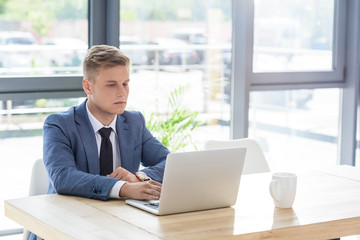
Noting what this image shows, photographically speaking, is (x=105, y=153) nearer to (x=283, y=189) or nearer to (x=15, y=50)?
(x=283, y=189)

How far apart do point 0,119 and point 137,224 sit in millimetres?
1911

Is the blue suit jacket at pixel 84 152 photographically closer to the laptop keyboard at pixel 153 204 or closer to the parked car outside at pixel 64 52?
the laptop keyboard at pixel 153 204

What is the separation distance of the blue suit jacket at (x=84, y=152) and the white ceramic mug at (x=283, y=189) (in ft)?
1.86

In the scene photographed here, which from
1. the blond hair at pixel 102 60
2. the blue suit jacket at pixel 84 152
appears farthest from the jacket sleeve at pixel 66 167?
the blond hair at pixel 102 60

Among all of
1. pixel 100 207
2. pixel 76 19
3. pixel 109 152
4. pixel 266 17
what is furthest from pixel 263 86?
pixel 100 207

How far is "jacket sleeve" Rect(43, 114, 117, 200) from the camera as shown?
226 cm

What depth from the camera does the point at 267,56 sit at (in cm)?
449

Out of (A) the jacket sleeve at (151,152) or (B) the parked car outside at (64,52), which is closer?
(A) the jacket sleeve at (151,152)

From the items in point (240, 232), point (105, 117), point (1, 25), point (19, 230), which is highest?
point (1, 25)

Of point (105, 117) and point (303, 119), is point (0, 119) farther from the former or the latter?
point (303, 119)

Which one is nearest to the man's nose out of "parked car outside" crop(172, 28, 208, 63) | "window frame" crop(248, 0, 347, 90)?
"parked car outside" crop(172, 28, 208, 63)

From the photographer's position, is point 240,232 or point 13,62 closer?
point 240,232

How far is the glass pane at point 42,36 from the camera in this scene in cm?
352

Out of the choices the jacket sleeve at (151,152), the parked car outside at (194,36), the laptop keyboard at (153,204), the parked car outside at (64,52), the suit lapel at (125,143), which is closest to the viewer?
the laptop keyboard at (153,204)
